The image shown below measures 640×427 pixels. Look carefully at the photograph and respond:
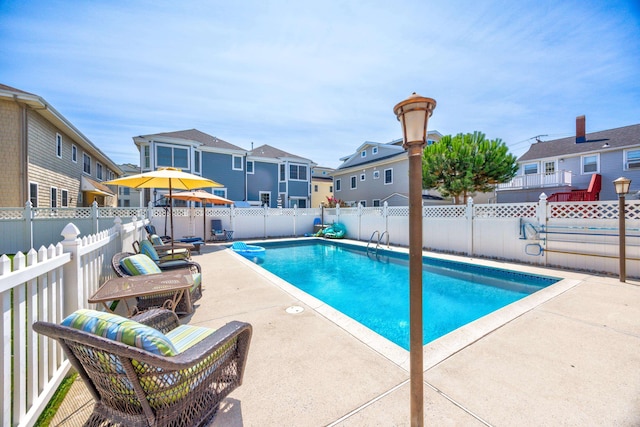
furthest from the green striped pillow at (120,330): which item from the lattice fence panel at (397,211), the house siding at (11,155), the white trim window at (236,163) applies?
the white trim window at (236,163)

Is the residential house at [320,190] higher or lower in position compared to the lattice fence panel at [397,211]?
higher

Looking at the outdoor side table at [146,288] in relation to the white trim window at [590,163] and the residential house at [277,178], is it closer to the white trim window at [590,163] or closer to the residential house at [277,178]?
the residential house at [277,178]

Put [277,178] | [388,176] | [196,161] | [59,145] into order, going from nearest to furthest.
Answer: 1. [59,145]
2. [196,161]
3. [388,176]
4. [277,178]

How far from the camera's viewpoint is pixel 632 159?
15523 mm

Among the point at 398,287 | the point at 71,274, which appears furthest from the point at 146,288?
the point at 398,287

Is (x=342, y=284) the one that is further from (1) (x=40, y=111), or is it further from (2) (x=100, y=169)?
(2) (x=100, y=169)

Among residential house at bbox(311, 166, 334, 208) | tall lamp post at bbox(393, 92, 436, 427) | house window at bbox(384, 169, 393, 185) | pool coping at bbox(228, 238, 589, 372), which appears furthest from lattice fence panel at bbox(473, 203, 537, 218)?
residential house at bbox(311, 166, 334, 208)

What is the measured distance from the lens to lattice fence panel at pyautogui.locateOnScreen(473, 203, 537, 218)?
26.9ft

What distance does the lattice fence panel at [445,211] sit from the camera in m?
9.88

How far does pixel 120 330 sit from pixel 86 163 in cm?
2072

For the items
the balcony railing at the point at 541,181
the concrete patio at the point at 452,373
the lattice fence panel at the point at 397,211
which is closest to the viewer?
the concrete patio at the point at 452,373

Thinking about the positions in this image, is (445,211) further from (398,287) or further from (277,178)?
(277,178)

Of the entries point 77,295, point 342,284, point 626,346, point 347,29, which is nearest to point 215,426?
point 77,295

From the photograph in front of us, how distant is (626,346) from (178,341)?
480 cm
